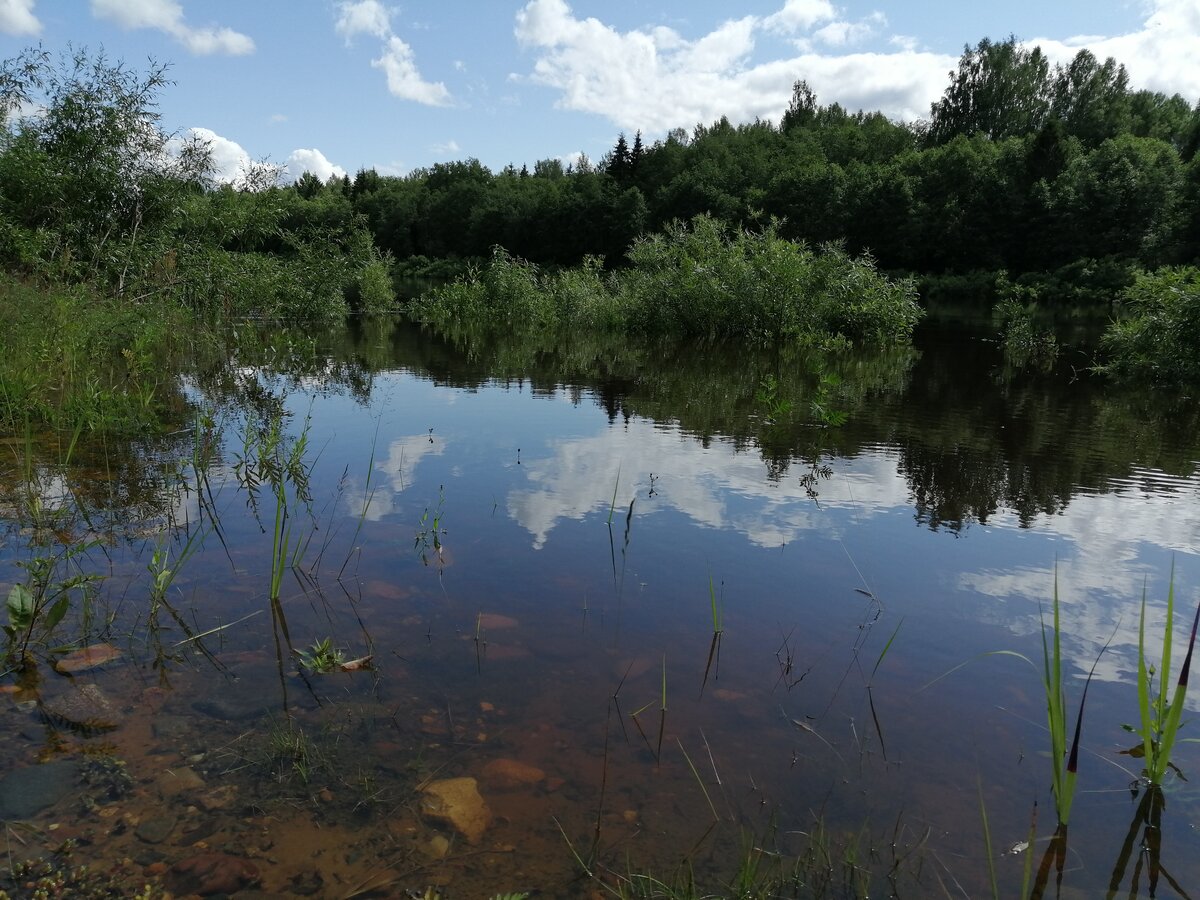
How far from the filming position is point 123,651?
3.52 metres

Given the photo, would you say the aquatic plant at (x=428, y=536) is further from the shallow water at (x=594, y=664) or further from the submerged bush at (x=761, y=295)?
the submerged bush at (x=761, y=295)

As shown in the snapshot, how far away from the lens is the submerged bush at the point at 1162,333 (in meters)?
14.4

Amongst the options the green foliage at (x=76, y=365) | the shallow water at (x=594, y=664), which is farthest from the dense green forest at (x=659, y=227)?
the shallow water at (x=594, y=664)

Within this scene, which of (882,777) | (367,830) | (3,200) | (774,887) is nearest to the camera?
(774,887)

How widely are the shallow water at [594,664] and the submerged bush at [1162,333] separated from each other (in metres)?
8.43

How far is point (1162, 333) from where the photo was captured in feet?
48.9

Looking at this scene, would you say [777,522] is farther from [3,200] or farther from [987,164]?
[987,164]

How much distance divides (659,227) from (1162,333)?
6322 centimetres

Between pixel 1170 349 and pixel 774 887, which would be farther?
pixel 1170 349

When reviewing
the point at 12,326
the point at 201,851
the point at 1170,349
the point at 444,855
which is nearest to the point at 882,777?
the point at 444,855

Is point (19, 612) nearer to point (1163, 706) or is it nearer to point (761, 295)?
point (1163, 706)

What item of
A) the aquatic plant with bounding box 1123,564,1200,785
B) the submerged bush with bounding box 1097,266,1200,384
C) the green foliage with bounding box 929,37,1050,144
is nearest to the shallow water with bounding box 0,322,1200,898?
the aquatic plant with bounding box 1123,564,1200,785

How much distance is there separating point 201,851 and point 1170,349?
17.8 m

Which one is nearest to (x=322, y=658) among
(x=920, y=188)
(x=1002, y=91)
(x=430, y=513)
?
(x=430, y=513)
